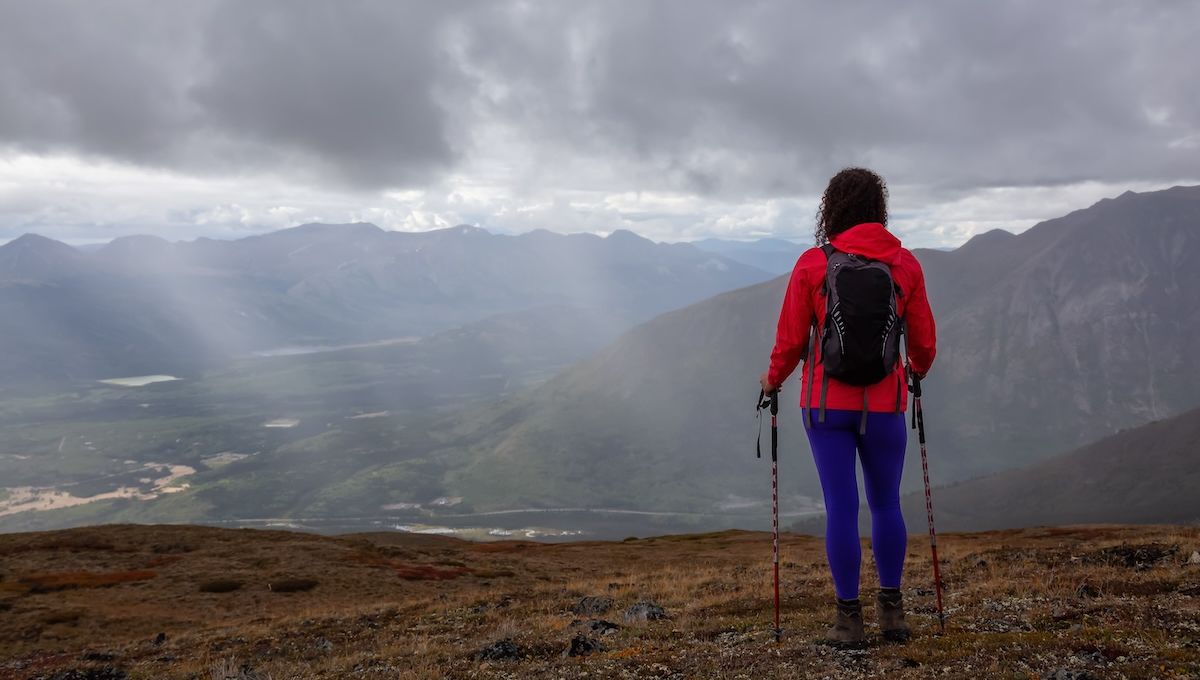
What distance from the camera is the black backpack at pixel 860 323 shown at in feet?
28.9

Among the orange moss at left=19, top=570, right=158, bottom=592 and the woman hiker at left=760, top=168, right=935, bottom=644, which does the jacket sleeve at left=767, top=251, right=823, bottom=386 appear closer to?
the woman hiker at left=760, top=168, right=935, bottom=644

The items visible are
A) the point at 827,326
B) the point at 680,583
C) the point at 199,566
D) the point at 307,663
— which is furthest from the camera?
the point at 199,566

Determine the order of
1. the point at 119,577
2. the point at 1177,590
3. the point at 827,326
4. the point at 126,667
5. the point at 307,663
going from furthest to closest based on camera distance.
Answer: the point at 119,577
the point at 126,667
the point at 307,663
the point at 1177,590
the point at 827,326

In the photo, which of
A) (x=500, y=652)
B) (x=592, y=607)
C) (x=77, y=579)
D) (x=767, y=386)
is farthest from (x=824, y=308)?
(x=77, y=579)

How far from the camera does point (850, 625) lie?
9.99 m

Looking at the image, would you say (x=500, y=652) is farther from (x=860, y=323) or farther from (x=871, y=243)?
(x=871, y=243)

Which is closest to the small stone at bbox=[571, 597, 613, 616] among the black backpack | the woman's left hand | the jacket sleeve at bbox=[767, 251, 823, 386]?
the woman's left hand

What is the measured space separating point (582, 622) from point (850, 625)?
8562mm

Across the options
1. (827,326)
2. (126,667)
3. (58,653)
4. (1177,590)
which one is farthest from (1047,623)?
(58,653)

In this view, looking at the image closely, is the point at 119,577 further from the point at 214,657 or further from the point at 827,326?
the point at 827,326

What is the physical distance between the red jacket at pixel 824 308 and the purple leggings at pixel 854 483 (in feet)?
0.67

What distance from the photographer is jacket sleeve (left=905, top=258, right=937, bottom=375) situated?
9.43m

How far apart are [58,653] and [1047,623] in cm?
3017

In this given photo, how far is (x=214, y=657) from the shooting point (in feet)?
63.5
